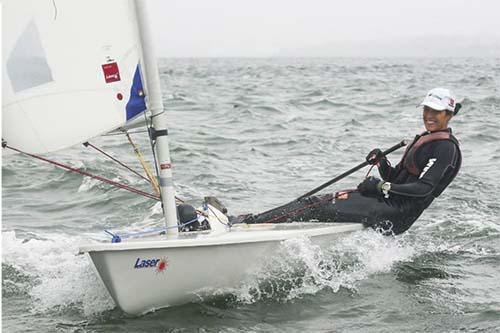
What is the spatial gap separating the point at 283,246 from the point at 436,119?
1706mm

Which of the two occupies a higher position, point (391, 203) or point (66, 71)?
point (66, 71)

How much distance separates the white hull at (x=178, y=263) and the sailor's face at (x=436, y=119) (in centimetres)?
140

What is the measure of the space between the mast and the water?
2.33 feet

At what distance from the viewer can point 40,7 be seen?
14.8 ft

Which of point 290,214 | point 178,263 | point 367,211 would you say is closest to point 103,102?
point 178,263

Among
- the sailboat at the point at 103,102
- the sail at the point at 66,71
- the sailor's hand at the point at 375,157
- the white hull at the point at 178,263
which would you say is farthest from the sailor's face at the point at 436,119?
the sail at the point at 66,71

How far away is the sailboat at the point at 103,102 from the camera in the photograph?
455 centimetres

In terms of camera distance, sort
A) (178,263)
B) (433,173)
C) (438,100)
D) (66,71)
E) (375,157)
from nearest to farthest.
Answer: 1. (66,71)
2. (178,263)
3. (433,173)
4. (438,100)
5. (375,157)

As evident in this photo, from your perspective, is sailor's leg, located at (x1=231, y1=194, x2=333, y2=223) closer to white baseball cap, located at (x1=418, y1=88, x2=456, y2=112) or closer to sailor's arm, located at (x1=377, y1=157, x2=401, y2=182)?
sailor's arm, located at (x1=377, y1=157, x2=401, y2=182)

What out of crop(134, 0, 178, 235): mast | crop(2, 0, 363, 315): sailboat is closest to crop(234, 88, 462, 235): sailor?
crop(134, 0, 178, 235): mast

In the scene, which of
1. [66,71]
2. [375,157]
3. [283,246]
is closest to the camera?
[66,71]

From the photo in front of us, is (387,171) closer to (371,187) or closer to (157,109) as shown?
(371,187)

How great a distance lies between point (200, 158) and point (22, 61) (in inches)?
296

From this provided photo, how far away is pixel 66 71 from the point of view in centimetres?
468
